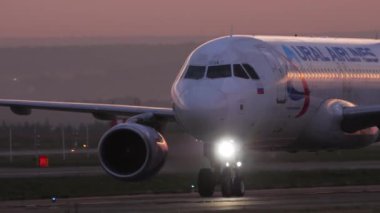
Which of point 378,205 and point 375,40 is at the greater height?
point 375,40

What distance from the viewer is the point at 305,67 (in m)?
38.8

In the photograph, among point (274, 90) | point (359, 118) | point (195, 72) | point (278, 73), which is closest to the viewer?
point (195, 72)

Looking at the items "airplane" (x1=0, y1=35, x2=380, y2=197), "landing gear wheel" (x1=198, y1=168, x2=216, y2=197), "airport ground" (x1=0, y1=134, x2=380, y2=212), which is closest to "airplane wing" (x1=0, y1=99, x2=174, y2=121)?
"airplane" (x1=0, y1=35, x2=380, y2=197)

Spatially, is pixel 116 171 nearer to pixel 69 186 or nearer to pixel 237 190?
pixel 237 190

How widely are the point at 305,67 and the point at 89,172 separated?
48.1 feet

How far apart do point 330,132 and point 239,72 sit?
4428 millimetres

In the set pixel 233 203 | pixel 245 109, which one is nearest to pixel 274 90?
pixel 245 109

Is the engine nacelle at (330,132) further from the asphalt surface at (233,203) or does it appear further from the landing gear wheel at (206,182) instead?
the landing gear wheel at (206,182)

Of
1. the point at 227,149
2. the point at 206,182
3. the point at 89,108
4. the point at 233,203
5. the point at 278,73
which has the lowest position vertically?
the point at 233,203

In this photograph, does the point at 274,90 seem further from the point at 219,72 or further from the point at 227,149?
the point at 227,149

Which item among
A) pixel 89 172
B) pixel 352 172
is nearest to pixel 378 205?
pixel 352 172

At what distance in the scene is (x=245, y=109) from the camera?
35438mm

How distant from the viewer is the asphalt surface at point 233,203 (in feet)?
100

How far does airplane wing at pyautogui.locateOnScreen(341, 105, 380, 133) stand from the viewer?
37969 mm
